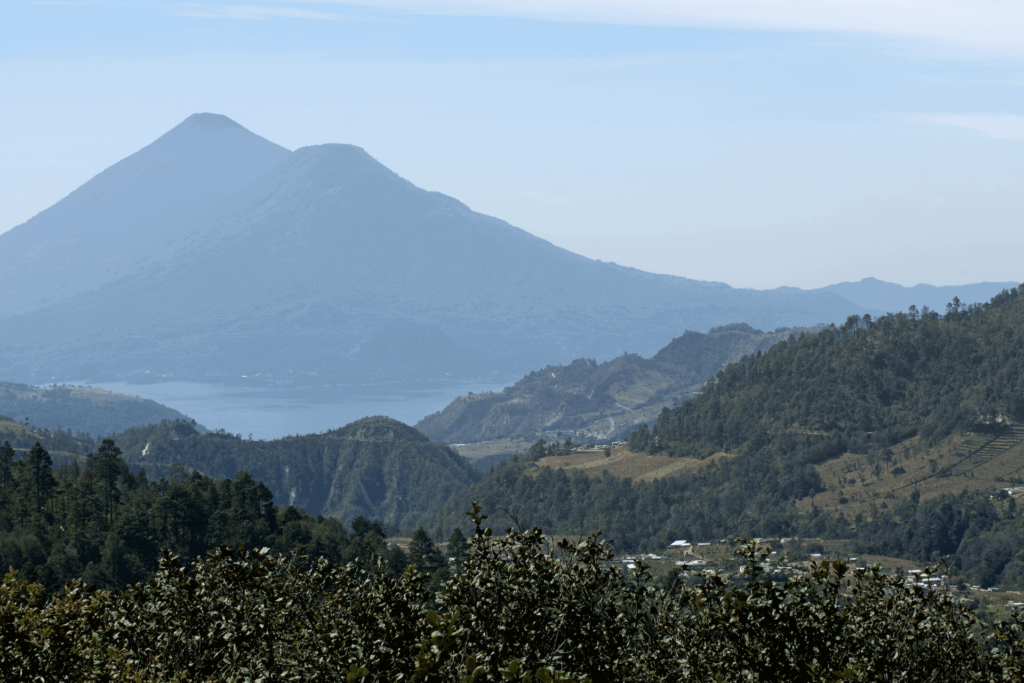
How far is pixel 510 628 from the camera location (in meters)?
13.6

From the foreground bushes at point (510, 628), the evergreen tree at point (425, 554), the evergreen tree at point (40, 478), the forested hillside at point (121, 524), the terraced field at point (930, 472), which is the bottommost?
the terraced field at point (930, 472)

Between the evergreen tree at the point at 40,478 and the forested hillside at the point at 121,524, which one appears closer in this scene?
the forested hillside at the point at 121,524

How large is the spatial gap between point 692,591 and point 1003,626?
631 centimetres

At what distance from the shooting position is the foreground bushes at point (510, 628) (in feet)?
45.6

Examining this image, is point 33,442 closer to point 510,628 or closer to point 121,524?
point 121,524

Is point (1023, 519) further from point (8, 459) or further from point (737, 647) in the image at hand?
point (737, 647)

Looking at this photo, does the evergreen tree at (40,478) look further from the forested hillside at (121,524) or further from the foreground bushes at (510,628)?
the foreground bushes at (510,628)

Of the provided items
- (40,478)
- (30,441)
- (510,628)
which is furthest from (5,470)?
(30,441)

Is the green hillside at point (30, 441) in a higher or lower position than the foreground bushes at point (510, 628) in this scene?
lower

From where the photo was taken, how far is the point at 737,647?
15.5 m

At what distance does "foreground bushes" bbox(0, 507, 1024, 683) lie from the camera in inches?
547

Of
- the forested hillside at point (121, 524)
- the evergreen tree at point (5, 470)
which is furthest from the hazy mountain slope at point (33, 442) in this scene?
the forested hillside at point (121, 524)

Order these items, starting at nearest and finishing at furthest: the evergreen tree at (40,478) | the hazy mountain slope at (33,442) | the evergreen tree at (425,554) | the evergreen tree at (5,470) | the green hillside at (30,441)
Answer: the evergreen tree at (40,478) → the evergreen tree at (425,554) → the evergreen tree at (5,470) → the hazy mountain slope at (33,442) → the green hillside at (30,441)

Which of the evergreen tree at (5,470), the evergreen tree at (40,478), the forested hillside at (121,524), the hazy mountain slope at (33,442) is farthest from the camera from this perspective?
the hazy mountain slope at (33,442)
